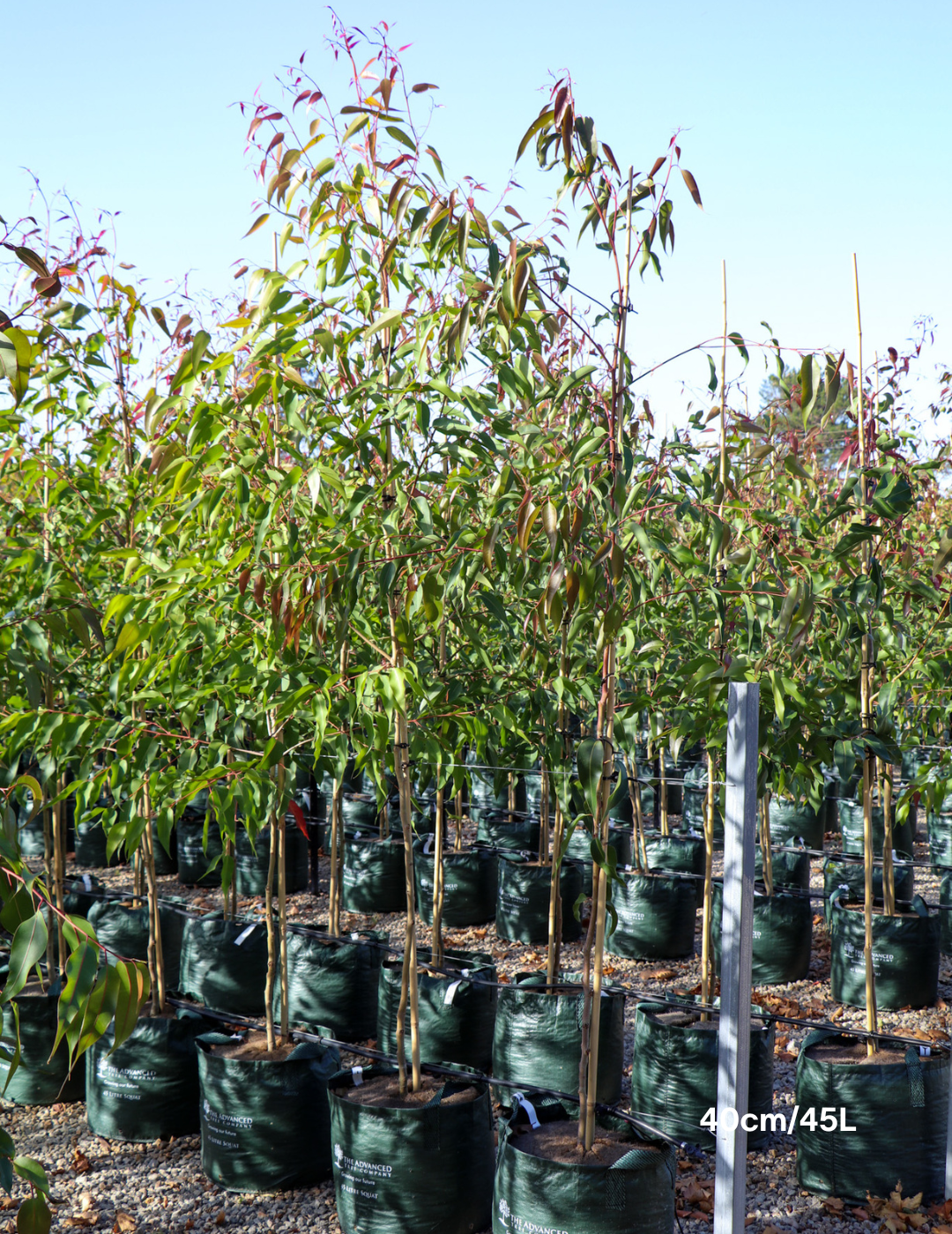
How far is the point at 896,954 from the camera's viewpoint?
16.4 feet

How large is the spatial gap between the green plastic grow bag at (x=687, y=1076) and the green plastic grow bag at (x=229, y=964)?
1.94m

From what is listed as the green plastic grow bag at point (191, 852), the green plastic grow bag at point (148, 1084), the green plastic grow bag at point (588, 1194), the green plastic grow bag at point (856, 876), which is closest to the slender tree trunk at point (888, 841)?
the green plastic grow bag at point (856, 876)

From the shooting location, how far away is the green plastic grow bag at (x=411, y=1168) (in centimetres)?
302

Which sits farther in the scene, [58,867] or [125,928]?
[125,928]

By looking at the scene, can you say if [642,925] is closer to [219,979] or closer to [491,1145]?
[219,979]

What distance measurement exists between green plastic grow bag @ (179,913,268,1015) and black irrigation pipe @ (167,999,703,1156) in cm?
75

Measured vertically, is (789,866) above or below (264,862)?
above

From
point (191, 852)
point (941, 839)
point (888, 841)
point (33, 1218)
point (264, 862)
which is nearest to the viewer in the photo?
point (33, 1218)

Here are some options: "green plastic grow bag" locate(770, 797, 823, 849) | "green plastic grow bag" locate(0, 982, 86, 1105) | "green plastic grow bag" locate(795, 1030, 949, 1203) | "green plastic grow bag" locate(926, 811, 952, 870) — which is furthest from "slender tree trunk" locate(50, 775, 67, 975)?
"green plastic grow bag" locate(926, 811, 952, 870)

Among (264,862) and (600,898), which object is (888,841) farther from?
(264,862)

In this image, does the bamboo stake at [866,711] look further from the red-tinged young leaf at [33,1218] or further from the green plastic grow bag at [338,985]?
the red-tinged young leaf at [33,1218]

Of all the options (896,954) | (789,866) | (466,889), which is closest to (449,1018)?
(896,954)

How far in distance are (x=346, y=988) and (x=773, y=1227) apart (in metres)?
2.11

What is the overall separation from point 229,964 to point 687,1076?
7.27 ft
